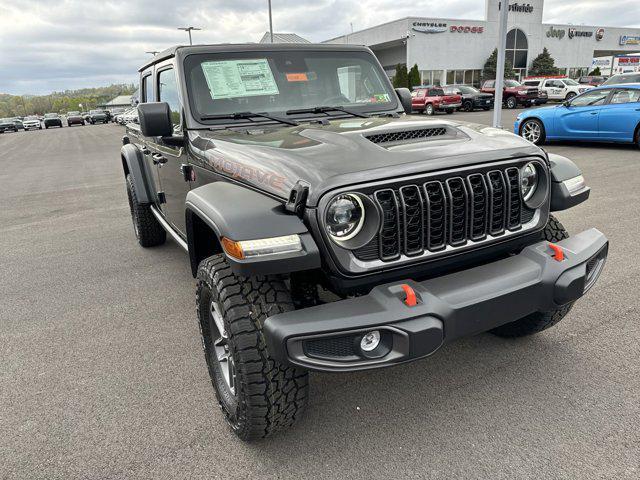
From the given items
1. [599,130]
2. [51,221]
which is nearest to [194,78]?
[51,221]

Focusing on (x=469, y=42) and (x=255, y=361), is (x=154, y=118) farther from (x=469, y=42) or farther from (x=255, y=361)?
(x=469, y=42)

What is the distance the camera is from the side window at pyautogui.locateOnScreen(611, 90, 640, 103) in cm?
1012

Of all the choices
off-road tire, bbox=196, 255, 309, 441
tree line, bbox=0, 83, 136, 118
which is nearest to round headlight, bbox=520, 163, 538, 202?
off-road tire, bbox=196, 255, 309, 441

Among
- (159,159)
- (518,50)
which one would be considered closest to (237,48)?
(159,159)

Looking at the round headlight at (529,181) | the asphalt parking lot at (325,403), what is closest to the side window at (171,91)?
the asphalt parking lot at (325,403)

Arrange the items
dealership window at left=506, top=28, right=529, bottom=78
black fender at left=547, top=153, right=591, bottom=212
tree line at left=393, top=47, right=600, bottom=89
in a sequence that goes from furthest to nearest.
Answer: dealership window at left=506, top=28, right=529, bottom=78 → tree line at left=393, top=47, right=600, bottom=89 → black fender at left=547, top=153, right=591, bottom=212

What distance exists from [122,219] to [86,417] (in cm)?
489

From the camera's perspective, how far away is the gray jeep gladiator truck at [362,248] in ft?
6.38

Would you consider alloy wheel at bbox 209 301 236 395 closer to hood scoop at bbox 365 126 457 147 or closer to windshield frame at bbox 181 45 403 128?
hood scoop at bbox 365 126 457 147

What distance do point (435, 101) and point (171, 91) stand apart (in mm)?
23849

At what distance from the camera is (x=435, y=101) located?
25.5m

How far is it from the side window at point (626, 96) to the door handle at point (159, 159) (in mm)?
10115

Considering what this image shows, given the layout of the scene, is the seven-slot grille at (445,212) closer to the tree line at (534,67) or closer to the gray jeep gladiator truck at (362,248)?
the gray jeep gladiator truck at (362,248)

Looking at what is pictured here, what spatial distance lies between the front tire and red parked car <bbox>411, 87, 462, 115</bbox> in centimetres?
1346
